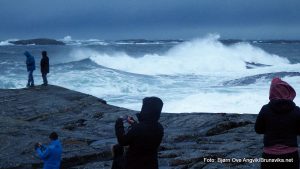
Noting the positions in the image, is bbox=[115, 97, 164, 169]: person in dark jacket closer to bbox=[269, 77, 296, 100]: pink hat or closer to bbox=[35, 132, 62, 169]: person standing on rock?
bbox=[269, 77, 296, 100]: pink hat

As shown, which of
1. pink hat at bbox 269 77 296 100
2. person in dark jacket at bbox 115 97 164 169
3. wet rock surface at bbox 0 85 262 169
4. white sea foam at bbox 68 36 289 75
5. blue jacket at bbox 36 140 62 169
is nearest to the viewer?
pink hat at bbox 269 77 296 100

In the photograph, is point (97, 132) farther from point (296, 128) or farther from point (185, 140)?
point (296, 128)

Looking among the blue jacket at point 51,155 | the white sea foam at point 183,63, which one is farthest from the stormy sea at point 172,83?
the blue jacket at point 51,155

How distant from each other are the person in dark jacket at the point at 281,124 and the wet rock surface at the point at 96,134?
2118 mm

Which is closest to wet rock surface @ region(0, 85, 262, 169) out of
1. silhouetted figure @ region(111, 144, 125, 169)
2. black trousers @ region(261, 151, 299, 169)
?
silhouetted figure @ region(111, 144, 125, 169)

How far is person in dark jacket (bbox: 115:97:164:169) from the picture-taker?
14.4ft

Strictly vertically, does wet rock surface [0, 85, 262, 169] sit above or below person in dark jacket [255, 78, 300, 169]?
below

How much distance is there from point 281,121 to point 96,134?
6431 mm

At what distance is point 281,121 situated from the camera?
4.19 m

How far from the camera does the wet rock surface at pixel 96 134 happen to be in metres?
7.40

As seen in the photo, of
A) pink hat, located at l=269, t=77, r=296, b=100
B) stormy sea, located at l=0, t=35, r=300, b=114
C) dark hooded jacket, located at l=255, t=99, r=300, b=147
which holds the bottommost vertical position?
stormy sea, located at l=0, t=35, r=300, b=114

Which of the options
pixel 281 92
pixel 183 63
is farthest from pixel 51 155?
pixel 183 63

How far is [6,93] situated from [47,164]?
27.5ft

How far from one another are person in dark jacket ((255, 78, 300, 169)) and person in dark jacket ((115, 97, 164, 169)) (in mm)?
978
